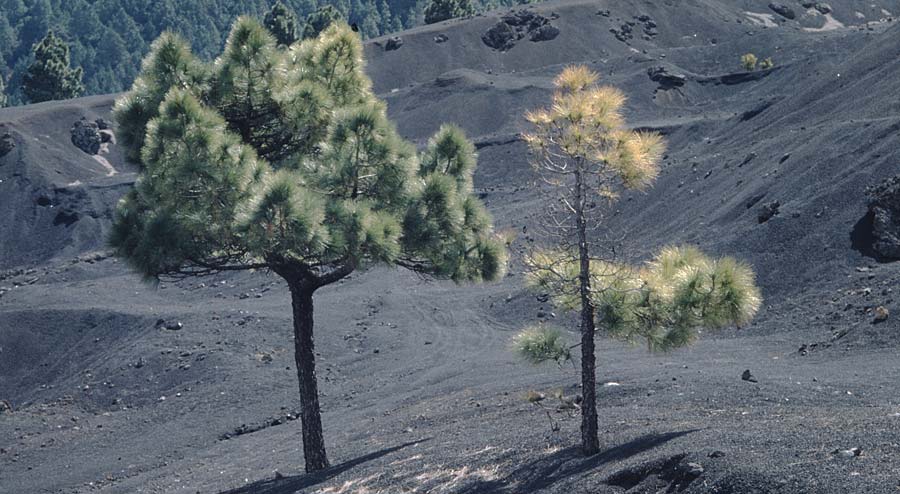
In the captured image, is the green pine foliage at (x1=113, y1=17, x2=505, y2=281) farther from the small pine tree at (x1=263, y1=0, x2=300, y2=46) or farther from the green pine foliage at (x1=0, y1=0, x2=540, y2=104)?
the green pine foliage at (x1=0, y1=0, x2=540, y2=104)

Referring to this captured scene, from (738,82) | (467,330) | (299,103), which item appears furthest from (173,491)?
(738,82)

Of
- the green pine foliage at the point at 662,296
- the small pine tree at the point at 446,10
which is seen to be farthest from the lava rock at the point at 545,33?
the green pine foliage at the point at 662,296

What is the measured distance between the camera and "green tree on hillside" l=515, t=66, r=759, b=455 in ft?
39.6

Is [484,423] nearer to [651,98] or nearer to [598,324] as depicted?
[598,324]

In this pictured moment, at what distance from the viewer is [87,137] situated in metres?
54.4

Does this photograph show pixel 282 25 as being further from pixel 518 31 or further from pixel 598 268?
pixel 598 268

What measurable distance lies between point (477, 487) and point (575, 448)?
4.54ft

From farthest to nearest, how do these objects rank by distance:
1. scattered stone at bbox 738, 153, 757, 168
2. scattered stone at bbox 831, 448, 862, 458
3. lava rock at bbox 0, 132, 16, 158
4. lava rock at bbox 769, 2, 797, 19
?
lava rock at bbox 769, 2, 797, 19, lava rock at bbox 0, 132, 16, 158, scattered stone at bbox 738, 153, 757, 168, scattered stone at bbox 831, 448, 862, 458

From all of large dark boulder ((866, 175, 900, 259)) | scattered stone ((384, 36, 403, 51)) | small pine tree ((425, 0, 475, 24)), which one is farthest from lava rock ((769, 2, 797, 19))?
large dark boulder ((866, 175, 900, 259))

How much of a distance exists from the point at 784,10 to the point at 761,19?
7.89 feet

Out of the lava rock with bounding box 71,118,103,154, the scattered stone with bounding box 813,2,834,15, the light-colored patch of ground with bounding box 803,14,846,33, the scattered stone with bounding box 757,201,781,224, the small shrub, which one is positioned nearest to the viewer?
the small shrub

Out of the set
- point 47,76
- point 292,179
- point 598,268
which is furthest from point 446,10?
point 598,268

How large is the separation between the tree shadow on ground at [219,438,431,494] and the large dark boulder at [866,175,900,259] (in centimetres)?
1224

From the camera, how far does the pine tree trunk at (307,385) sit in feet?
50.7
